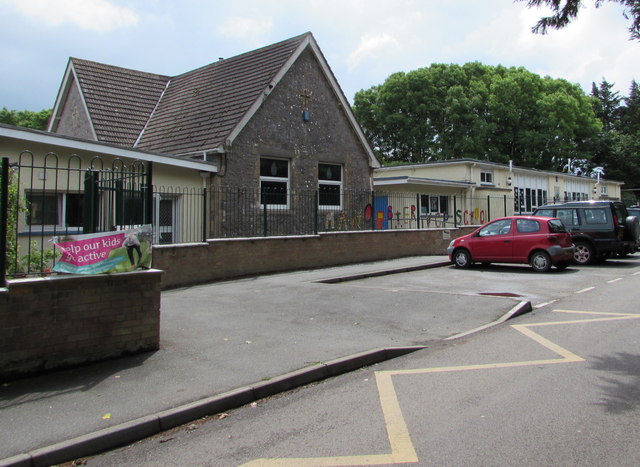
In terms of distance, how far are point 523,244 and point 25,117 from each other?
133ft

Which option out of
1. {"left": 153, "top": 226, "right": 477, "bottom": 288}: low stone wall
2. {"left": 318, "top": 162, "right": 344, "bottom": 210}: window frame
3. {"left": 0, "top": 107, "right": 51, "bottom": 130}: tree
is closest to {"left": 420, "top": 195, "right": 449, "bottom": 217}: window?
{"left": 153, "top": 226, "right": 477, "bottom": 288}: low stone wall

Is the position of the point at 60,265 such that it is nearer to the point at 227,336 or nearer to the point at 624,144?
the point at 227,336

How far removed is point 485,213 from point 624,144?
3388cm

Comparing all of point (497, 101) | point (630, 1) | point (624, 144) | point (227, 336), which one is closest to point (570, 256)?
point (630, 1)

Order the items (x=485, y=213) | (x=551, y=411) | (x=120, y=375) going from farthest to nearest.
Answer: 1. (x=485, y=213)
2. (x=120, y=375)
3. (x=551, y=411)

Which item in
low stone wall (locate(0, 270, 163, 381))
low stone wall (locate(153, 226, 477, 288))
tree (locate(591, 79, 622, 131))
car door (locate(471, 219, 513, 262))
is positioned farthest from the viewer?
tree (locate(591, 79, 622, 131))

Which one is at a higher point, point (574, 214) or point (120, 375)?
point (574, 214)

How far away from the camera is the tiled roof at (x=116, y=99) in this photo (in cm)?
1867

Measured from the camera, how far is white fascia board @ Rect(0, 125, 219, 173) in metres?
11.2

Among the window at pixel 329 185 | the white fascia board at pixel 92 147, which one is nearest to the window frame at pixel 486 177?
the window at pixel 329 185

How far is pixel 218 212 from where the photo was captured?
15398 millimetres

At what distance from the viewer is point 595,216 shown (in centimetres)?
1652

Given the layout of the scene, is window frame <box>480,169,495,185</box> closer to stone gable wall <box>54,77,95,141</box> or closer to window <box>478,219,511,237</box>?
window <box>478,219,511,237</box>

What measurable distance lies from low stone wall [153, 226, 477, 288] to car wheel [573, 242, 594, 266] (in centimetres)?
488
